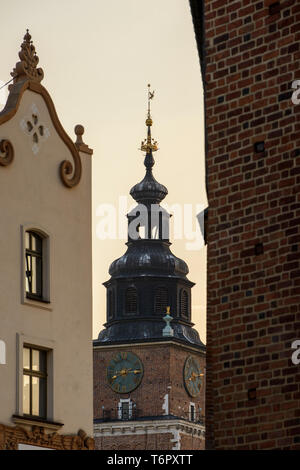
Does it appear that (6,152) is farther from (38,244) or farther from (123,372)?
(123,372)

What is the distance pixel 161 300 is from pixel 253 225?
108599 millimetres

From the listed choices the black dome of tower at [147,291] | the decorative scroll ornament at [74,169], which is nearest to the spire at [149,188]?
the black dome of tower at [147,291]

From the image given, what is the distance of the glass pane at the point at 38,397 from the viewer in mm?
34812

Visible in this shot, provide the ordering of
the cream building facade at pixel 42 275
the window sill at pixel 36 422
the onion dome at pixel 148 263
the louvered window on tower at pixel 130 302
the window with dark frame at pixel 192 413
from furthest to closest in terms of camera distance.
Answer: the louvered window on tower at pixel 130 302 < the onion dome at pixel 148 263 < the window with dark frame at pixel 192 413 < the cream building facade at pixel 42 275 < the window sill at pixel 36 422

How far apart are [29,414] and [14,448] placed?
1.19m

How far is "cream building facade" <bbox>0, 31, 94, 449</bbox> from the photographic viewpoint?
34488mm

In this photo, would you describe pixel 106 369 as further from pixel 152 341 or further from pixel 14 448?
pixel 14 448

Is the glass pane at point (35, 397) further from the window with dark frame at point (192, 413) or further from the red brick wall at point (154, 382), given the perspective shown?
the window with dark frame at point (192, 413)

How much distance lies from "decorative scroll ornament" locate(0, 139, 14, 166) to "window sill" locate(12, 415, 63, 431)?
17.2 feet

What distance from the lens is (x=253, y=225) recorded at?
19.3m

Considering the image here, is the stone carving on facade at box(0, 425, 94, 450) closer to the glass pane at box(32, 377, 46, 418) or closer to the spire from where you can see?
the glass pane at box(32, 377, 46, 418)

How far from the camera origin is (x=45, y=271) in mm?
35906

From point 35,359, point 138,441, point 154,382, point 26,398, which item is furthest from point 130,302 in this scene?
point 26,398

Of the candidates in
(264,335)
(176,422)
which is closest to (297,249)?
(264,335)
